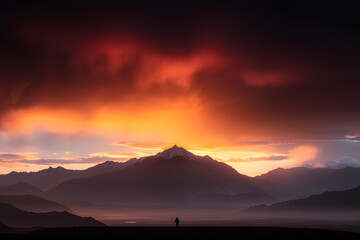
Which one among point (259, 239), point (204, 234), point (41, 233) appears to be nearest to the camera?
point (259, 239)

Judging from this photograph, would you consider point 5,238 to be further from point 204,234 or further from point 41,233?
point 204,234

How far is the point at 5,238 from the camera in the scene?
9688cm

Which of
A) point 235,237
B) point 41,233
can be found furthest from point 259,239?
point 41,233

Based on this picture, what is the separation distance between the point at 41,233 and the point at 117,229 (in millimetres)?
18665

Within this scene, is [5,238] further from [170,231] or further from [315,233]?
[315,233]

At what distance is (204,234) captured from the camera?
103m

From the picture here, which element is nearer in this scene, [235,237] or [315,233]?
[235,237]

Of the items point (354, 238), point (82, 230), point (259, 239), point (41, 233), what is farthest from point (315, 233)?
point (41, 233)

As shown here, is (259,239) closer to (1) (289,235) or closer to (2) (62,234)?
(1) (289,235)

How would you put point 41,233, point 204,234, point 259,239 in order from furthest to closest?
1. point 41,233
2. point 204,234
3. point 259,239

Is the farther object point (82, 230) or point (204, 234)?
point (82, 230)

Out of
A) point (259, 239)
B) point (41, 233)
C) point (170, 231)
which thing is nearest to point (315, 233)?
point (259, 239)

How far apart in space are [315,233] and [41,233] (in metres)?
66.7

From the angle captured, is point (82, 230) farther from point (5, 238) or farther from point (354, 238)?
point (354, 238)
